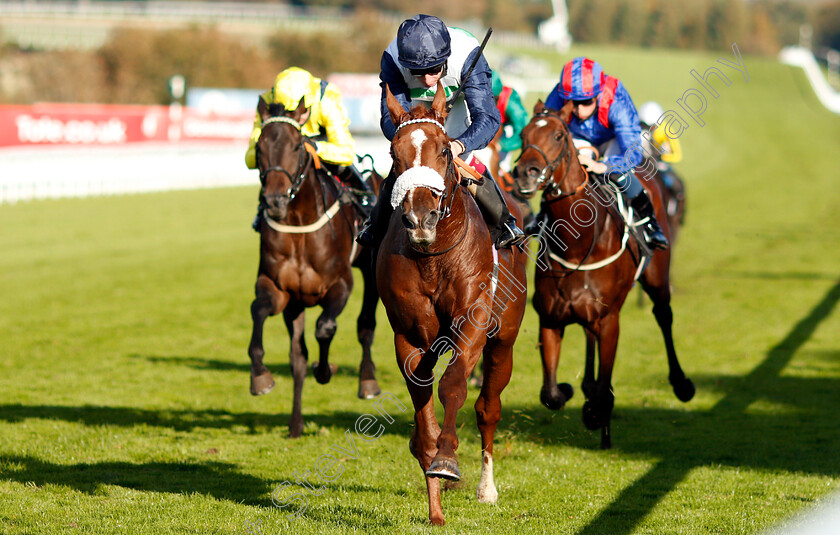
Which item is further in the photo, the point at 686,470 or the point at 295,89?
the point at 295,89

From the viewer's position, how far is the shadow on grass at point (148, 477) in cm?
546

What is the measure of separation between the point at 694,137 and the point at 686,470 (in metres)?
45.9

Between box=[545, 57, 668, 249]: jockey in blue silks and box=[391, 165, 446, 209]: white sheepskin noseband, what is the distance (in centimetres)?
250

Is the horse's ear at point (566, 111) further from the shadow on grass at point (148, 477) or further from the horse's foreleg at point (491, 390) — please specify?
the shadow on grass at point (148, 477)

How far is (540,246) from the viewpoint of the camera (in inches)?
251

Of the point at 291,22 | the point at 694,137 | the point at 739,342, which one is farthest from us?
the point at 291,22

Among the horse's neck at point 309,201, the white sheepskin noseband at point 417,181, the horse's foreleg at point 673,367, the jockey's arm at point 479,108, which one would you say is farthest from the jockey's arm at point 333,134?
the white sheepskin noseband at point 417,181

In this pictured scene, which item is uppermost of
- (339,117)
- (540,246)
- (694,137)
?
(339,117)

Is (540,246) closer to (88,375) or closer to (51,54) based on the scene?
(88,375)

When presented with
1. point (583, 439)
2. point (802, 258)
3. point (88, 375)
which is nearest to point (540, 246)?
point (583, 439)

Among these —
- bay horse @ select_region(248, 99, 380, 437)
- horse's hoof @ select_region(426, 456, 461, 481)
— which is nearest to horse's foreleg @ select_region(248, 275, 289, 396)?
bay horse @ select_region(248, 99, 380, 437)

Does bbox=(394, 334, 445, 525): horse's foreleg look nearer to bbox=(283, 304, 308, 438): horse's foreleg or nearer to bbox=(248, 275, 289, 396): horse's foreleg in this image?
bbox=(248, 275, 289, 396): horse's foreleg

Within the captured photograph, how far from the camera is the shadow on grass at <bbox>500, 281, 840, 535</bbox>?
5.50 metres

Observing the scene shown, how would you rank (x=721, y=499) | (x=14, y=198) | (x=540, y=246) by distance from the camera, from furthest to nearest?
(x=14, y=198) < (x=540, y=246) < (x=721, y=499)
